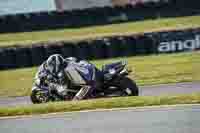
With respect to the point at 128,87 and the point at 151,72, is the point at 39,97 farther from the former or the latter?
the point at 151,72

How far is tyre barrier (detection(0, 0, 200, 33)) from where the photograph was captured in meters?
24.2

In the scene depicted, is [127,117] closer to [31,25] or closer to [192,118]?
[192,118]

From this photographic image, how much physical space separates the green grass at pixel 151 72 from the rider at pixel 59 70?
2.48 meters

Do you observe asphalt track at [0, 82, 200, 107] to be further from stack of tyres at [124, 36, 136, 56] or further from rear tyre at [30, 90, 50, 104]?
stack of tyres at [124, 36, 136, 56]

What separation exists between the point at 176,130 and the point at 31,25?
17.2m

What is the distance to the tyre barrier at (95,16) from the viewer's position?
2417 centimetres

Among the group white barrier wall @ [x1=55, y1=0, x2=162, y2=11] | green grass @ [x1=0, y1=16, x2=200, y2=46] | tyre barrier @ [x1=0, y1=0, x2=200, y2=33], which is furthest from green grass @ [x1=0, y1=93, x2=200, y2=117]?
white barrier wall @ [x1=55, y1=0, x2=162, y2=11]

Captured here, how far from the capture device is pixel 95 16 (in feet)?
79.6

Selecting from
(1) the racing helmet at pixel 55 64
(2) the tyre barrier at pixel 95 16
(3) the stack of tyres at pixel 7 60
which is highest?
(2) the tyre barrier at pixel 95 16

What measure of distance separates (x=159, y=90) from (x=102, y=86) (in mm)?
1885

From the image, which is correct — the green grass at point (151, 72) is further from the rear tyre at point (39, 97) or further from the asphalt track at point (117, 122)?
the asphalt track at point (117, 122)

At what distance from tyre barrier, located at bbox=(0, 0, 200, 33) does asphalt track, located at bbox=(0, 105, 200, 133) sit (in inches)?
591

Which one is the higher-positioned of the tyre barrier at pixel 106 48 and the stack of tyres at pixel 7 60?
the tyre barrier at pixel 106 48

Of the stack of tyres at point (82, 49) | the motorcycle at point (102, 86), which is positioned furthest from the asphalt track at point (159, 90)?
the stack of tyres at point (82, 49)
